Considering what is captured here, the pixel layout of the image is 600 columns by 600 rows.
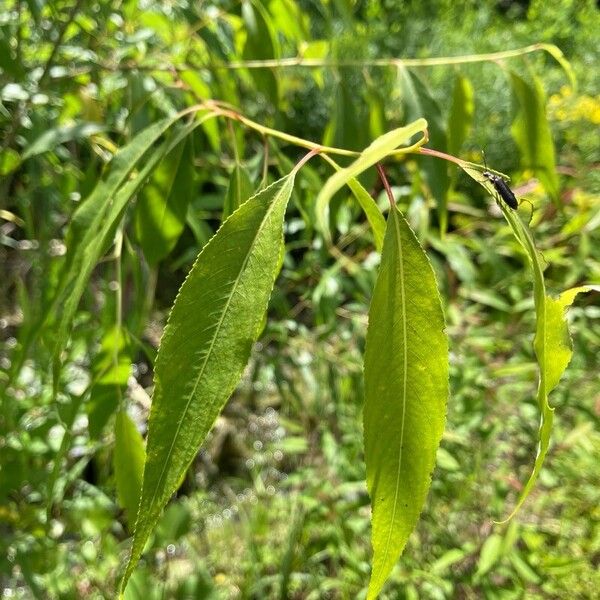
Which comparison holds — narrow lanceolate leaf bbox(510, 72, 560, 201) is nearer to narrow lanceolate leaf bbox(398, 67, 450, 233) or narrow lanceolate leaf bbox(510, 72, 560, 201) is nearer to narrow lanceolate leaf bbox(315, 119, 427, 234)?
narrow lanceolate leaf bbox(398, 67, 450, 233)

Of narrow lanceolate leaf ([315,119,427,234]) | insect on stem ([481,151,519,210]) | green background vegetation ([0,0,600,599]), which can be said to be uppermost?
narrow lanceolate leaf ([315,119,427,234])

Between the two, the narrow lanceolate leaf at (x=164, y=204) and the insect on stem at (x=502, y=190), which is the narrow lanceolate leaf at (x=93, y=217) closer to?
the narrow lanceolate leaf at (x=164, y=204)

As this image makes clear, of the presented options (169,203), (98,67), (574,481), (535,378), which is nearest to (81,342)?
(98,67)

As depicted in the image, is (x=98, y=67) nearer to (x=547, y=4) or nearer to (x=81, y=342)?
(x=81, y=342)

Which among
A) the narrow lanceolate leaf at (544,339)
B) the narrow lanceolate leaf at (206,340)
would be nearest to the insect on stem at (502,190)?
the narrow lanceolate leaf at (544,339)

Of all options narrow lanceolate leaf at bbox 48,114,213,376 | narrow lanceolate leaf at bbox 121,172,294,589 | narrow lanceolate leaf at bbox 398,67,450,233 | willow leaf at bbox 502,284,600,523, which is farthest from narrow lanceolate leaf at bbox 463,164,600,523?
narrow lanceolate leaf at bbox 398,67,450,233

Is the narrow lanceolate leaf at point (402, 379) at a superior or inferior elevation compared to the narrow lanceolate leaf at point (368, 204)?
inferior

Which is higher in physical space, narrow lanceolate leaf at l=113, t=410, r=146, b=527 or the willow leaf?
the willow leaf
